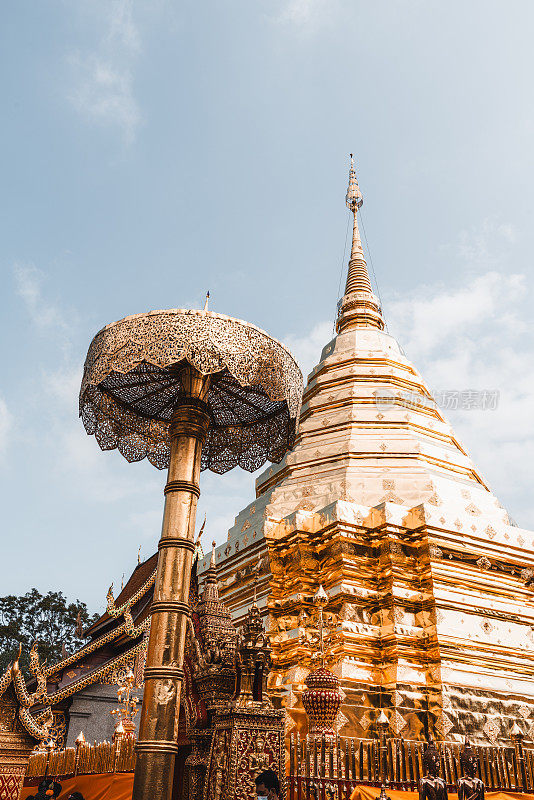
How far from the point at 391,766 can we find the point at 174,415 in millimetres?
4657

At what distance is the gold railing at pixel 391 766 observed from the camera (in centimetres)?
605

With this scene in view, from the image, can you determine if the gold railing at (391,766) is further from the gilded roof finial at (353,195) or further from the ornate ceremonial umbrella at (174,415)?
the gilded roof finial at (353,195)

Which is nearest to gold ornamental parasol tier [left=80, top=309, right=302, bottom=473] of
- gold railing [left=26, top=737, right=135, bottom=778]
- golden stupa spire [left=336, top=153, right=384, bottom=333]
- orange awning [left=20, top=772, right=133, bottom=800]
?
orange awning [left=20, top=772, right=133, bottom=800]

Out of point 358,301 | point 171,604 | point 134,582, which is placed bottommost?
point 171,604

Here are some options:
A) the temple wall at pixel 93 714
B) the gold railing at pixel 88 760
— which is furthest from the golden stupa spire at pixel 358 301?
the gold railing at pixel 88 760

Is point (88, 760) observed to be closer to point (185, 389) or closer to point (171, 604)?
point (171, 604)

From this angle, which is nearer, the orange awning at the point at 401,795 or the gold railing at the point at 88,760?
the orange awning at the point at 401,795

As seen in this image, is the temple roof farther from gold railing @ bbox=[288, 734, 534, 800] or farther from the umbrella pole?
the umbrella pole

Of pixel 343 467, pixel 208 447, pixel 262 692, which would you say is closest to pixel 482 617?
pixel 343 467

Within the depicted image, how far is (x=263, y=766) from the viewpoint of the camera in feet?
16.0

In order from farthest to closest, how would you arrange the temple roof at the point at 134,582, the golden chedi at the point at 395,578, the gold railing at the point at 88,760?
the temple roof at the point at 134,582
the golden chedi at the point at 395,578
the gold railing at the point at 88,760

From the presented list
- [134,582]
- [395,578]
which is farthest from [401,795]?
[134,582]

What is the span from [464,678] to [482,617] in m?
1.08

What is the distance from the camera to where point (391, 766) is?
757 centimetres
